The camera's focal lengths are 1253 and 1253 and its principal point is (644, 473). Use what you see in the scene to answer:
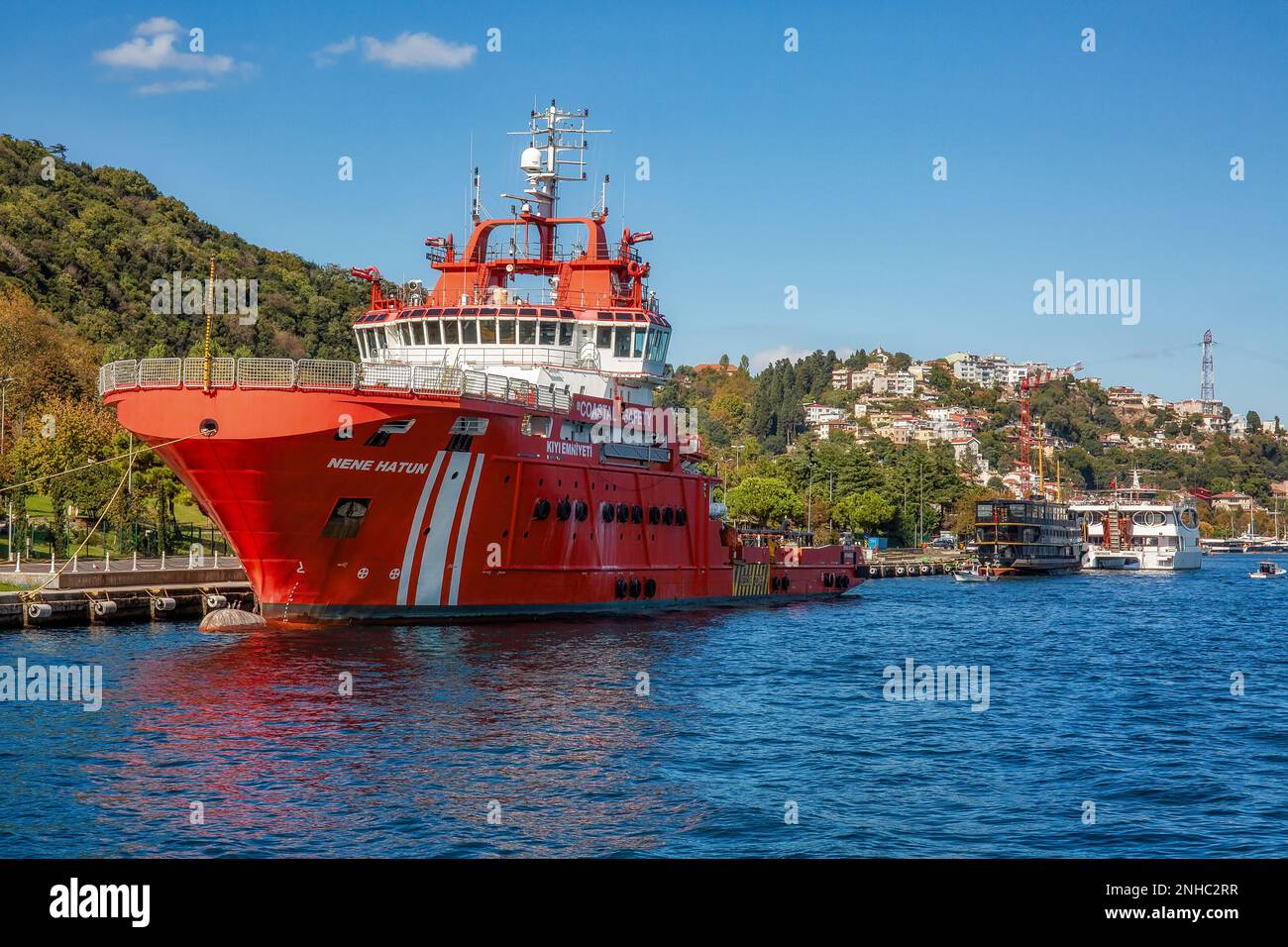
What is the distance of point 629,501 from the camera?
45875 mm

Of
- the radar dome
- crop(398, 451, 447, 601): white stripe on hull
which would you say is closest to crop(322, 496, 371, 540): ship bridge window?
crop(398, 451, 447, 601): white stripe on hull

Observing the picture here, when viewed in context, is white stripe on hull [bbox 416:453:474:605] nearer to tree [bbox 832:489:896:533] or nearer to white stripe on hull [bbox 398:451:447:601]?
white stripe on hull [bbox 398:451:447:601]

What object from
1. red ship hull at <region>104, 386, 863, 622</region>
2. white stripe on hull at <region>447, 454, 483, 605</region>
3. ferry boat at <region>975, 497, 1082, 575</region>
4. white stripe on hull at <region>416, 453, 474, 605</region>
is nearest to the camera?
red ship hull at <region>104, 386, 863, 622</region>

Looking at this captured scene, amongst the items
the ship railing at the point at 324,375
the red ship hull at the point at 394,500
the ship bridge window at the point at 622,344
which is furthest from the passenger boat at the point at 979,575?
the ship railing at the point at 324,375

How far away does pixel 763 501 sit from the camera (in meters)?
106

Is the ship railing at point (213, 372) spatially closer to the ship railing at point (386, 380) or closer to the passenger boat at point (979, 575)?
the ship railing at point (386, 380)

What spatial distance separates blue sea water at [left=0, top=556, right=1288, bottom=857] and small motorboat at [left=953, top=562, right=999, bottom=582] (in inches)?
2237

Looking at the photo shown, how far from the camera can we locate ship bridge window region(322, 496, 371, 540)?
118 feet

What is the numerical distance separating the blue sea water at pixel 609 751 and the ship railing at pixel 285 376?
23.2ft
